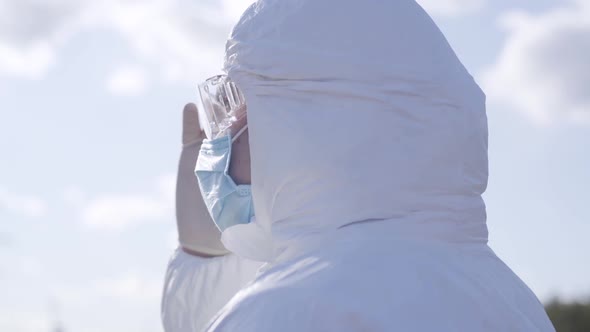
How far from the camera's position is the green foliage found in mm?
41500

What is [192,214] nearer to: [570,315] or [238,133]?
[238,133]

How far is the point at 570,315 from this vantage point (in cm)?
4250

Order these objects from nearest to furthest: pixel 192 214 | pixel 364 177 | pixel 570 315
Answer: pixel 364 177, pixel 192 214, pixel 570 315

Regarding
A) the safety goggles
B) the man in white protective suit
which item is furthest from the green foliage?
the man in white protective suit

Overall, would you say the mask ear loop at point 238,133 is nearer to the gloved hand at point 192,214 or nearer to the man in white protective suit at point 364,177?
the man in white protective suit at point 364,177

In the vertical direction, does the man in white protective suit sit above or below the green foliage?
above

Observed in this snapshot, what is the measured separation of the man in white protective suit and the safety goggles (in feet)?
0.88

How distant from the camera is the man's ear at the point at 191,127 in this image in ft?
18.0

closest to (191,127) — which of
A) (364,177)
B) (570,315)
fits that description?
(364,177)

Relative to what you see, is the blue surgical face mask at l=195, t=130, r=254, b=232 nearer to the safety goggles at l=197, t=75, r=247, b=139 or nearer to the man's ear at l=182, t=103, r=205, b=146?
the safety goggles at l=197, t=75, r=247, b=139

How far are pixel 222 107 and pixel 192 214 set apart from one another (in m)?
0.96

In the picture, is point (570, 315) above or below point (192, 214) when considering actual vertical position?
below

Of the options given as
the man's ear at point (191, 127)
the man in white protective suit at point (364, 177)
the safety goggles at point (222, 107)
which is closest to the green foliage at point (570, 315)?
the man's ear at point (191, 127)

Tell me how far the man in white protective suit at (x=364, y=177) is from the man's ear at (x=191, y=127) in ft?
4.56
